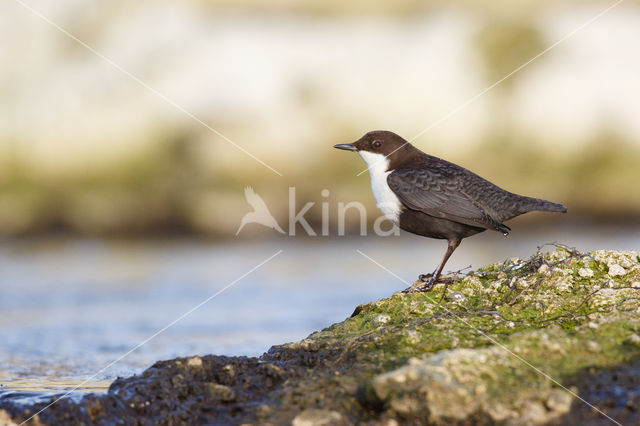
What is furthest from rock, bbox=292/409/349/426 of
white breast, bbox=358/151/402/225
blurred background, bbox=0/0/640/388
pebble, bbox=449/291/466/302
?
blurred background, bbox=0/0/640/388

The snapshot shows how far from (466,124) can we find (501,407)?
1481cm

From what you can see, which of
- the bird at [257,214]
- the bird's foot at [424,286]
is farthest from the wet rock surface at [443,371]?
the bird at [257,214]

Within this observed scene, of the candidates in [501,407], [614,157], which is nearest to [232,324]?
[501,407]

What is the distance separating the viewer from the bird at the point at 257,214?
15.9 metres

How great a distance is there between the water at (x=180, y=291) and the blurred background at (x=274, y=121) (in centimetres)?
17

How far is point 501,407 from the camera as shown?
3102mm

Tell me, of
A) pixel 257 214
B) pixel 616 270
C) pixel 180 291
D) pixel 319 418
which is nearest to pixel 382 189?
pixel 616 270

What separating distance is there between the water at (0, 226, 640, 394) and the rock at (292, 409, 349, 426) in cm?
217

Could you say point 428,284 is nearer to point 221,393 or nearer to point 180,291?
point 221,393

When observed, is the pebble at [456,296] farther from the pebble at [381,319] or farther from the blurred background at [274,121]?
the blurred background at [274,121]

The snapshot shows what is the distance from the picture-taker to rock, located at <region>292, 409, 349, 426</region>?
3160 mm

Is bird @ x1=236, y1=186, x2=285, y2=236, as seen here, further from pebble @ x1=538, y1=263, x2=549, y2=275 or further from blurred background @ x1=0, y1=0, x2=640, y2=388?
pebble @ x1=538, y1=263, x2=549, y2=275

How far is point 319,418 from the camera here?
10.5ft

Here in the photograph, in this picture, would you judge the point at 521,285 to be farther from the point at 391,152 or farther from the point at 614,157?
the point at 614,157
